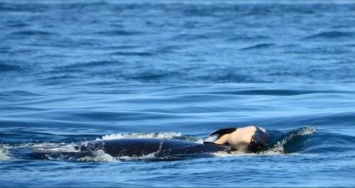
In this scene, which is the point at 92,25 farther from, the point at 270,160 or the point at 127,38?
the point at 270,160

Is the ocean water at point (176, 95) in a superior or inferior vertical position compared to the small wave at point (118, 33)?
inferior

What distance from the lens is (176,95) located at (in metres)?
18.6

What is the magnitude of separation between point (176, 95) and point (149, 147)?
7.25 metres

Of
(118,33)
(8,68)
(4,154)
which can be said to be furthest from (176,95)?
(118,33)

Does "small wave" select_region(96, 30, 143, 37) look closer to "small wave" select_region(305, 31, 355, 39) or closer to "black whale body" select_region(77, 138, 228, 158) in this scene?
"small wave" select_region(305, 31, 355, 39)

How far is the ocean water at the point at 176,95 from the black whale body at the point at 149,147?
0.12 m

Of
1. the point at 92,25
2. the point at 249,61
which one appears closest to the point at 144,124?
the point at 249,61

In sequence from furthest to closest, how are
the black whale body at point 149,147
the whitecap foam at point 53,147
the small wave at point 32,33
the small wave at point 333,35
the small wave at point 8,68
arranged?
the small wave at point 32,33 < the small wave at point 333,35 < the small wave at point 8,68 < the whitecap foam at point 53,147 < the black whale body at point 149,147

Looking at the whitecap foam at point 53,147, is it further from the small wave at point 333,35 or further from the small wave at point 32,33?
the small wave at point 32,33

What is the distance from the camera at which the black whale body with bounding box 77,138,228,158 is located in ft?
37.0

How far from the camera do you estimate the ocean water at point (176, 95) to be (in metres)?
10.6

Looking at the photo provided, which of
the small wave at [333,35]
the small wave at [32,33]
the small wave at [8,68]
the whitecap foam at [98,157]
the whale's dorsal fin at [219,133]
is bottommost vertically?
the whitecap foam at [98,157]

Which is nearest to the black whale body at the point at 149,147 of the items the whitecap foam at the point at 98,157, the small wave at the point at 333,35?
the whitecap foam at the point at 98,157

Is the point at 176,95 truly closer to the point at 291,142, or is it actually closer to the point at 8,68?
the point at 8,68
